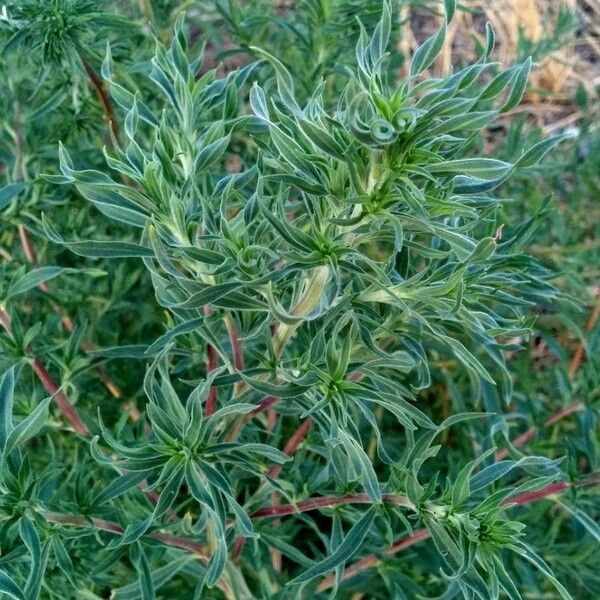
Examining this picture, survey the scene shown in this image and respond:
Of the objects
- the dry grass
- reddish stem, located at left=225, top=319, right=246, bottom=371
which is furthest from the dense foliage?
the dry grass

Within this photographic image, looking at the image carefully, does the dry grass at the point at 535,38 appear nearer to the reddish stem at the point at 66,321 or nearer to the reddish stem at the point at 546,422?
the reddish stem at the point at 546,422

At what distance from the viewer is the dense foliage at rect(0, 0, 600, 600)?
3.50 feet

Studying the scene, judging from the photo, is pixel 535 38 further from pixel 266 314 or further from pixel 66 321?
pixel 266 314

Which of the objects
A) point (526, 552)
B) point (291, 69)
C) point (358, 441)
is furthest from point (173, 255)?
point (291, 69)

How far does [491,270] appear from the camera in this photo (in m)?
1.40

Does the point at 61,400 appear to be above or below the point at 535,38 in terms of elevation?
above

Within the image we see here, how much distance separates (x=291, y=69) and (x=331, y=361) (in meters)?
1.13

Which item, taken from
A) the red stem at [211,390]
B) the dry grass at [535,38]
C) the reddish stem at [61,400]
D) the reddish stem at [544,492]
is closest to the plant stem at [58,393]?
the reddish stem at [61,400]

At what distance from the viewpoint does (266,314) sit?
53.4 inches

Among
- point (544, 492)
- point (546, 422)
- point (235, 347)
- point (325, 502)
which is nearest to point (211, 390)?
point (235, 347)

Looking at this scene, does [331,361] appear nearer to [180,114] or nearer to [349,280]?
[349,280]

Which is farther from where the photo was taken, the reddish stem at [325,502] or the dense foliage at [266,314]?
the reddish stem at [325,502]

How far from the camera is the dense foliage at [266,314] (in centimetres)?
107

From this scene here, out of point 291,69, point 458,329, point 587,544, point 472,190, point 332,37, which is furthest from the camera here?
point 291,69
